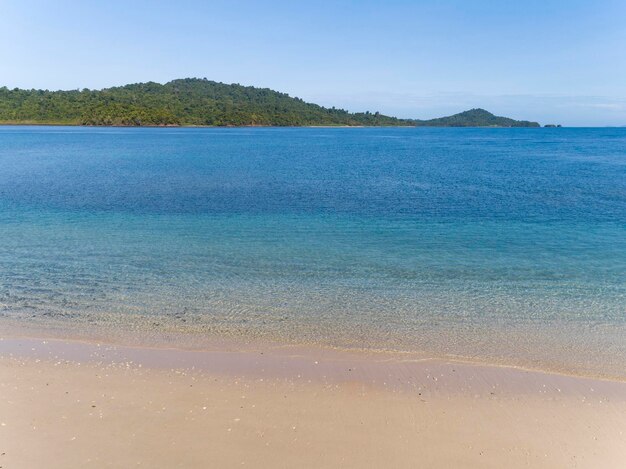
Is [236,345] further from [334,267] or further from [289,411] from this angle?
[334,267]

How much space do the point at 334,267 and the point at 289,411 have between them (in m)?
8.16

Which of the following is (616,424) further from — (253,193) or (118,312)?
(253,193)

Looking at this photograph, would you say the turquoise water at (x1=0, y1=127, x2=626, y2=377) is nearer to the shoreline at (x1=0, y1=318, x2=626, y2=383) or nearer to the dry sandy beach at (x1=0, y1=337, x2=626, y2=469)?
the shoreline at (x1=0, y1=318, x2=626, y2=383)

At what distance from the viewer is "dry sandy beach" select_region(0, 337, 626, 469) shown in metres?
6.55

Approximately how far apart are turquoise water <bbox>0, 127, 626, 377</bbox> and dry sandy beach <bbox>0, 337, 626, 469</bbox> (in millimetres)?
1111

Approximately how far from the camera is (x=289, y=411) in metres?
7.58

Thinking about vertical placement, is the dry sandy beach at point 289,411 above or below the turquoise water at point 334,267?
below

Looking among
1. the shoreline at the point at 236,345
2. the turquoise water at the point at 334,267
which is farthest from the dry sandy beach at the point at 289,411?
the turquoise water at the point at 334,267

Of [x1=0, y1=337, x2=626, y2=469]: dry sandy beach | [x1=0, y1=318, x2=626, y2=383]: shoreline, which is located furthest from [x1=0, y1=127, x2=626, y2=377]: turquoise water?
[x1=0, y1=337, x2=626, y2=469]: dry sandy beach

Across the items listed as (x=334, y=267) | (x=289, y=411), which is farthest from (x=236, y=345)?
(x=334, y=267)

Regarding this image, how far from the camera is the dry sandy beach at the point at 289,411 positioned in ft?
21.5

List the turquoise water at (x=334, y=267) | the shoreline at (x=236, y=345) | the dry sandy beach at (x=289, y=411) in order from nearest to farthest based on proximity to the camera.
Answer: the dry sandy beach at (x=289, y=411) < the shoreline at (x=236, y=345) < the turquoise water at (x=334, y=267)

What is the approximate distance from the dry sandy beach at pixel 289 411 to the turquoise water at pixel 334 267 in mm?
1111

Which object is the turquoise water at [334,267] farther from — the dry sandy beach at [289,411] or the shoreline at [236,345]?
the dry sandy beach at [289,411]
